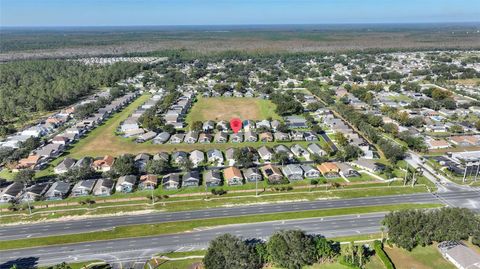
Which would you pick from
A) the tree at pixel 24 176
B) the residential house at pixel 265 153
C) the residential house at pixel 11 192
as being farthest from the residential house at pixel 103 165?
the residential house at pixel 265 153

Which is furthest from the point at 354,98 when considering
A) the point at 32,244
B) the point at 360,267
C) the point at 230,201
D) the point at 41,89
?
the point at 41,89

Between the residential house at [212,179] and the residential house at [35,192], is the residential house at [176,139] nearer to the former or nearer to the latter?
the residential house at [212,179]

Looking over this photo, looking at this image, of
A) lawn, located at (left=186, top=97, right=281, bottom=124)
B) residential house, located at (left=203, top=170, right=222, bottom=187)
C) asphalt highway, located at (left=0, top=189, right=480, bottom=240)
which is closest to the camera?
asphalt highway, located at (left=0, top=189, right=480, bottom=240)

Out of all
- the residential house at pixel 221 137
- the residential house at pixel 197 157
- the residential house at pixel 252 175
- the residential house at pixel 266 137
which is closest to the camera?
the residential house at pixel 252 175

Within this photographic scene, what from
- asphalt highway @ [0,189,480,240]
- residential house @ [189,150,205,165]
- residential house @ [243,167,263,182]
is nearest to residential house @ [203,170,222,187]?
residential house @ [243,167,263,182]

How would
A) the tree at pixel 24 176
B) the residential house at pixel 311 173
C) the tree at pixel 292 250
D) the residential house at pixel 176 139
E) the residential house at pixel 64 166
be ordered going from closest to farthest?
the tree at pixel 292 250 < the tree at pixel 24 176 < the residential house at pixel 311 173 < the residential house at pixel 64 166 < the residential house at pixel 176 139

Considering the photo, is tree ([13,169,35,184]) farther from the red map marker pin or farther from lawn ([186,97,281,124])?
the red map marker pin
